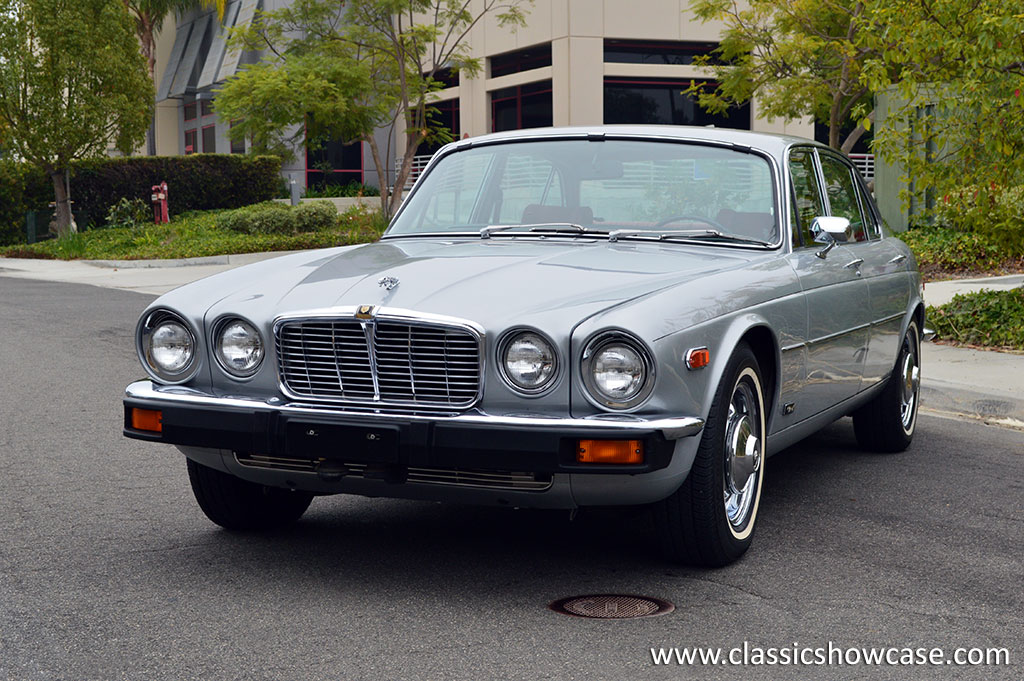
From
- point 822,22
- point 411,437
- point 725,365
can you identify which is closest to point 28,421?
point 411,437

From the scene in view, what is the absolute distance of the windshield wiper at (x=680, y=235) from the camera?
514cm

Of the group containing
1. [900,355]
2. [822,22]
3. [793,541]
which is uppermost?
[822,22]

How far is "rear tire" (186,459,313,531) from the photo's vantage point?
4875 mm

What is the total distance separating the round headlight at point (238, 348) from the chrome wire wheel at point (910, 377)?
3807mm

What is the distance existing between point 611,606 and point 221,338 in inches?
62.9

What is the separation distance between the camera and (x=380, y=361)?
13.6 ft

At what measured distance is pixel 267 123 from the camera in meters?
27.9

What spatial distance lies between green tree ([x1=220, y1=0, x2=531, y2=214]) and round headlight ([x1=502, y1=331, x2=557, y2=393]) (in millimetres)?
23515

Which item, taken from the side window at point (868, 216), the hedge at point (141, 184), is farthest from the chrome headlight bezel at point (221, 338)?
the hedge at point (141, 184)

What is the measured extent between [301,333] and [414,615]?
994mm

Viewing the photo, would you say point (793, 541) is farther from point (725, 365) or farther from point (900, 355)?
point (900, 355)

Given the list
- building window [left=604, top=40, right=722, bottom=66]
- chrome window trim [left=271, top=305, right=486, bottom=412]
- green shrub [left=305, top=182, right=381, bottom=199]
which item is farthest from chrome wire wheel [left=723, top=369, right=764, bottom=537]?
green shrub [left=305, top=182, right=381, bottom=199]

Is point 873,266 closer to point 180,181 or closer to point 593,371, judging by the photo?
point 593,371

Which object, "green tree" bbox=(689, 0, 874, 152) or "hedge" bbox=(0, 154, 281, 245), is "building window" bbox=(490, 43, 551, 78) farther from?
"green tree" bbox=(689, 0, 874, 152)
